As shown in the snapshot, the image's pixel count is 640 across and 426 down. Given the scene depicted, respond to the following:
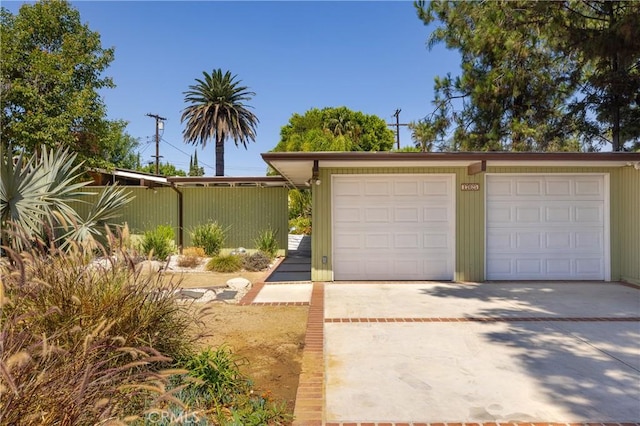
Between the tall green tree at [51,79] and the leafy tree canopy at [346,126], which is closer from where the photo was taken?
the tall green tree at [51,79]

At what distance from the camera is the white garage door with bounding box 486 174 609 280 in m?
8.34

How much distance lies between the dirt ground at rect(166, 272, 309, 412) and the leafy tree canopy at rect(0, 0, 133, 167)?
930 centimetres

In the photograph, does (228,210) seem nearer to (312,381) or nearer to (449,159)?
(449,159)

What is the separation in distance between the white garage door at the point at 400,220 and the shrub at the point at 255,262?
3000 mm

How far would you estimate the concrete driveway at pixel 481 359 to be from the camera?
9.88ft

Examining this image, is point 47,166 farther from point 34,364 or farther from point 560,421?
point 560,421

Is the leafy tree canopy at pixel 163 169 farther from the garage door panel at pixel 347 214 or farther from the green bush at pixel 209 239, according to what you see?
the garage door panel at pixel 347 214

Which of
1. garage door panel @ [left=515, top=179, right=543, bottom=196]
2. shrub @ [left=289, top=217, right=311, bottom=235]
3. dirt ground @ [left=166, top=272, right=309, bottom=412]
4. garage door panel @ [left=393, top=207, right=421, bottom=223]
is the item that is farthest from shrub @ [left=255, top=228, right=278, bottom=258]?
shrub @ [left=289, top=217, right=311, bottom=235]

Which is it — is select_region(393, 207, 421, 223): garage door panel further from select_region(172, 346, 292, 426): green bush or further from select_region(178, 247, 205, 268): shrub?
select_region(178, 247, 205, 268): shrub

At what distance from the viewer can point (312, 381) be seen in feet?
11.5

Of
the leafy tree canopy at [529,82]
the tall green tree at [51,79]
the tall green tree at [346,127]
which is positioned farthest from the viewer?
the tall green tree at [346,127]

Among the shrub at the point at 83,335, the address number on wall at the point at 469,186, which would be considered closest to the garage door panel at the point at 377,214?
the address number on wall at the point at 469,186

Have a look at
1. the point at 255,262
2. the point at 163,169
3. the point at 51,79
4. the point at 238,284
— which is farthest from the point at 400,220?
the point at 163,169

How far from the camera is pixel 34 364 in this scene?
1.93m
